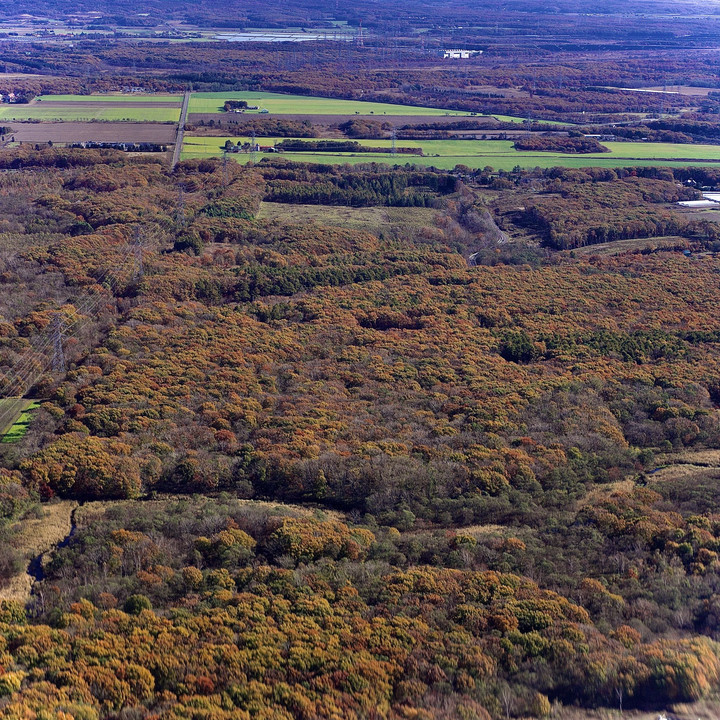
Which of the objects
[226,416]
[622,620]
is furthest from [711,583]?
[226,416]

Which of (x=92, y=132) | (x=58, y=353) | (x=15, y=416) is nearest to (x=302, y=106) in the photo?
(x=92, y=132)

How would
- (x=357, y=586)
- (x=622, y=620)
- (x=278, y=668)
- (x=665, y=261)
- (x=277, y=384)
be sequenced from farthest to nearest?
(x=665, y=261), (x=277, y=384), (x=357, y=586), (x=622, y=620), (x=278, y=668)

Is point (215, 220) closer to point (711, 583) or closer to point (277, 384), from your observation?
point (277, 384)

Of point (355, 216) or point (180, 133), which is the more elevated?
point (180, 133)

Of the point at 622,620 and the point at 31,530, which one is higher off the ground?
the point at 622,620

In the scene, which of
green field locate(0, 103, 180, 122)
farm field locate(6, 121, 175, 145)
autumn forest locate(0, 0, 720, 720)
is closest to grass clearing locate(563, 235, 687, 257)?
autumn forest locate(0, 0, 720, 720)

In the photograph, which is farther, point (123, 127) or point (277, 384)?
point (123, 127)

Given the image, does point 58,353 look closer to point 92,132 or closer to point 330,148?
point 330,148

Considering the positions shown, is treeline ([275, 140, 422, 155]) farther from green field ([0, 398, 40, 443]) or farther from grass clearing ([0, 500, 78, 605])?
grass clearing ([0, 500, 78, 605])
